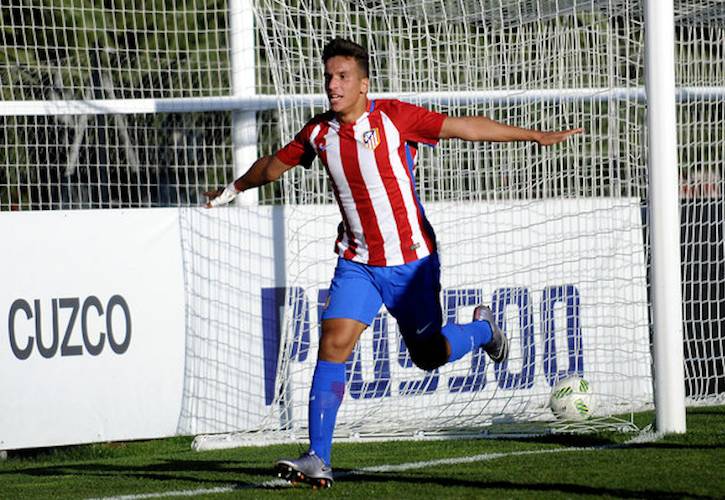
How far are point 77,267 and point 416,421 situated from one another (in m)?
2.61

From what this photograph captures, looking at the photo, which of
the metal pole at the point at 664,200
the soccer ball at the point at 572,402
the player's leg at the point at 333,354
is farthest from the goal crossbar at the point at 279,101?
the player's leg at the point at 333,354

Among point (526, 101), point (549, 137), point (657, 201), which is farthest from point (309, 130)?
point (526, 101)

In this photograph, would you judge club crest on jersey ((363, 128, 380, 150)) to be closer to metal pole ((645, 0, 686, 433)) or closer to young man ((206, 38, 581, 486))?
young man ((206, 38, 581, 486))

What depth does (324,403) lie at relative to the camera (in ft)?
21.9

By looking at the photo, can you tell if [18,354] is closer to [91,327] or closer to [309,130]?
[91,327]

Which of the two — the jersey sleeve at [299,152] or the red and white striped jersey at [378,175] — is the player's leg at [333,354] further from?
the jersey sleeve at [299,152]

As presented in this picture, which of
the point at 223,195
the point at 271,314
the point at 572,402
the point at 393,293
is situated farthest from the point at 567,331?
the point at 223,195

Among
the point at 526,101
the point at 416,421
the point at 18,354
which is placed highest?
the point at 526,101

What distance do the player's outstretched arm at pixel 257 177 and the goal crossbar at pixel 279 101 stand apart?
105 inches

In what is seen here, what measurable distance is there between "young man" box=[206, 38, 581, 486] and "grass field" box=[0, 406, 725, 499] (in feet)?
1.97

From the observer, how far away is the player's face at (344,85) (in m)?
6.75

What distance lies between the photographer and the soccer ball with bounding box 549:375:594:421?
29.5 ft

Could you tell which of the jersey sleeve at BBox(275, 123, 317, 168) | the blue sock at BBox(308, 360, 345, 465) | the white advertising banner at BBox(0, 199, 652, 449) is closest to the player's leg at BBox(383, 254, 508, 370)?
the blue sock at BBox(308, 360, 345, 465)

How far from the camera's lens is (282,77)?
10.2 meters
